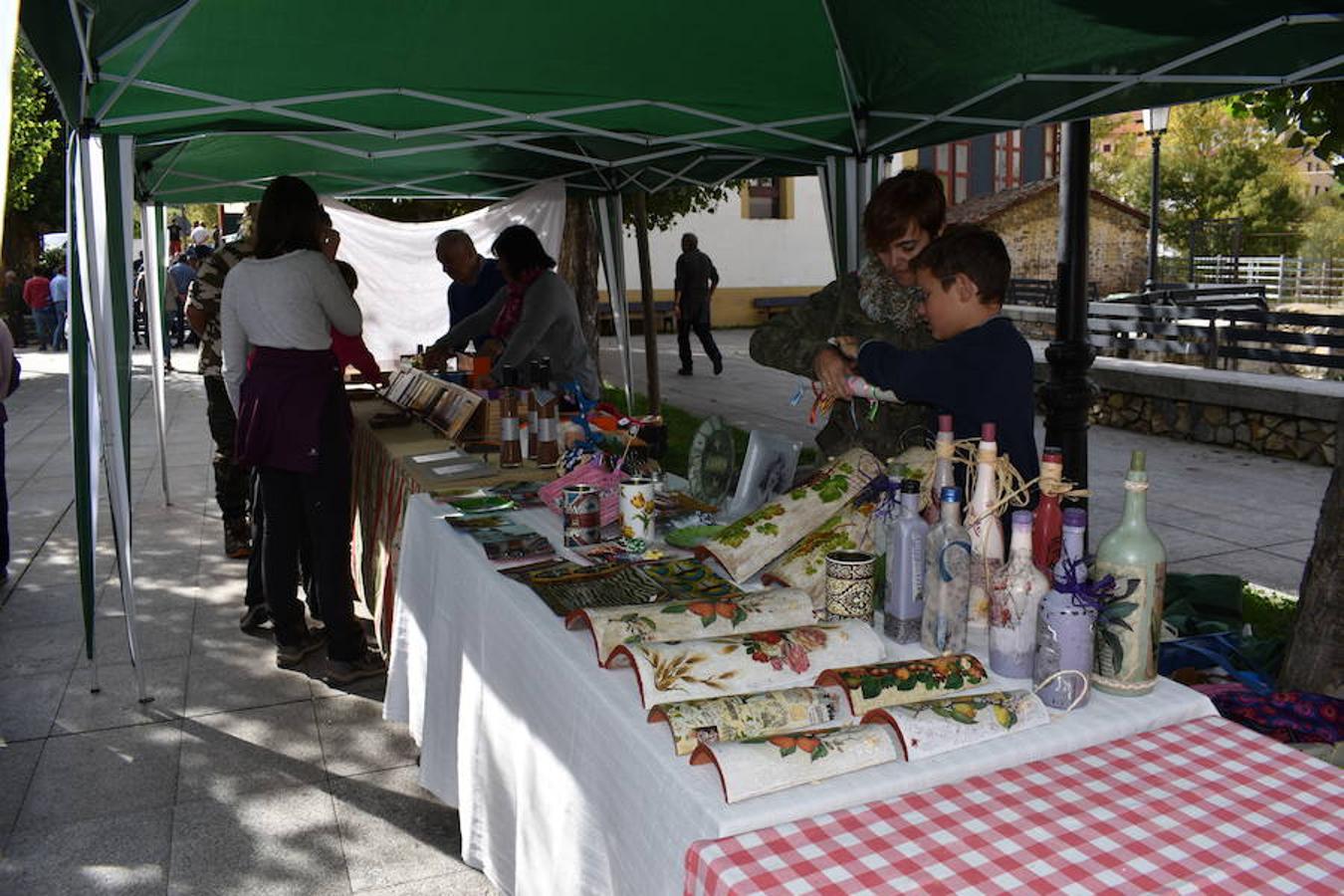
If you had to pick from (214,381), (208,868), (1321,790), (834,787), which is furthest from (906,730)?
(214,381)

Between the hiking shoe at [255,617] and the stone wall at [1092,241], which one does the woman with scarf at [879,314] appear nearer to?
the hiking shoe at [255,617]

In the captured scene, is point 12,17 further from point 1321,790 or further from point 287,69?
point 287,69

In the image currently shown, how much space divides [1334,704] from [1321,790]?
1009 mm

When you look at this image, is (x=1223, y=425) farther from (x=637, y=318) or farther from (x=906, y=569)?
(x=637, y=318)

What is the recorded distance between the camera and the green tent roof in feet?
9.98

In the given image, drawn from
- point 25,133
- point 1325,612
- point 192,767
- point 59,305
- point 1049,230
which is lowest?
point 192,767

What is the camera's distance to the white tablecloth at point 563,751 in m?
1.36

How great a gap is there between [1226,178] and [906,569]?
107 feet

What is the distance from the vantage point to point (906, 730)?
4.64 ft

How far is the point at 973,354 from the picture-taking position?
2129mm

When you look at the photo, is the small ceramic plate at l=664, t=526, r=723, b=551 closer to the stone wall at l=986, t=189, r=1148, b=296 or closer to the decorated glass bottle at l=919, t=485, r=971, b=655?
the decorated glass bottle at l=919, t=485, r=971, b=655

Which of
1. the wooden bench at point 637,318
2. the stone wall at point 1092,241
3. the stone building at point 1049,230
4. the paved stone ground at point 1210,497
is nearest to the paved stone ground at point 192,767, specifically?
the paved stone ground at point 1210,497

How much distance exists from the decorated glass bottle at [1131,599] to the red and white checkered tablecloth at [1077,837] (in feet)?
0.55

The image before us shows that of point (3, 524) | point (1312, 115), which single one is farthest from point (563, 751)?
point (3, 524)
